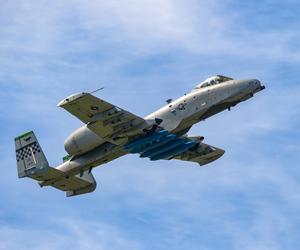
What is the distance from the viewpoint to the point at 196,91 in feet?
306

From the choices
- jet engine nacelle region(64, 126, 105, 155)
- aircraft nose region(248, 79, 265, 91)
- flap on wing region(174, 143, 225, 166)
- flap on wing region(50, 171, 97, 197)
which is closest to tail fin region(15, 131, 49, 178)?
jet engine nacelle region(64, 126, 105, 155)

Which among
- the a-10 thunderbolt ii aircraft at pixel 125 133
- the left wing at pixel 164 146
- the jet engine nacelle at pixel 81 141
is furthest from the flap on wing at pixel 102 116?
the jet engine nacelle at pixel 81 141

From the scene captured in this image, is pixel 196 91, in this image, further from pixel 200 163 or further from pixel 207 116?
pixel 200 163

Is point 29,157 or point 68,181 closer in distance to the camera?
point 29,157

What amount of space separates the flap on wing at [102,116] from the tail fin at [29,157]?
629 centimetres

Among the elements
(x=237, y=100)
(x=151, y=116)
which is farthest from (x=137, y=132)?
(x=237, y=100)

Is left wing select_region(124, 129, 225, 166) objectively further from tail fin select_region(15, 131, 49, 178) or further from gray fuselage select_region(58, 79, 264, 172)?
tail fin select_region(15, 131, 49, 178)

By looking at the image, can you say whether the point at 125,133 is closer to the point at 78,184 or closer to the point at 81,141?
the point at 81,141

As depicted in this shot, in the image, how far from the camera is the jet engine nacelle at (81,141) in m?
92.7

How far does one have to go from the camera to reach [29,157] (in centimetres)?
9456

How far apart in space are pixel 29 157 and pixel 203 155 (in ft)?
48.4

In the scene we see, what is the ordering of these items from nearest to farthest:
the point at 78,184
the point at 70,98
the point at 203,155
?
1. the point at 70,98
2. the point at 78,184
3. the point at 203,155

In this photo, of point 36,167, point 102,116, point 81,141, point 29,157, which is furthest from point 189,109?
point 29,157

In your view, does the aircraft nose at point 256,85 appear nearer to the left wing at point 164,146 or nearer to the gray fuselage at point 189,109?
the gray fuselage at point 189,109
